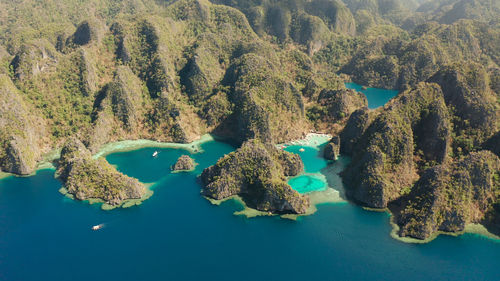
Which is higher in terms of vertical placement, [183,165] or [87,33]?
[87,33]

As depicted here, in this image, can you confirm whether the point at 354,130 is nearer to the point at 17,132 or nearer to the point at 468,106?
the point at 468,106

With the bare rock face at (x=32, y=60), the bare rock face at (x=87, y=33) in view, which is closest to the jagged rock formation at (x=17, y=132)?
the bare rock face at (x=32, y=60)

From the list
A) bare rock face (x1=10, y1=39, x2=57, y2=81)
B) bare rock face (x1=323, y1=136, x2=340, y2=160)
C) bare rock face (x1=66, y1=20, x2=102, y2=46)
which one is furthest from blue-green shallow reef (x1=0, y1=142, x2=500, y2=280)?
bare rock face (x1=66, y1=20, x2=102, y2=46)

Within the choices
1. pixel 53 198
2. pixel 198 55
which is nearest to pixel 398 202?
pixel 53 198

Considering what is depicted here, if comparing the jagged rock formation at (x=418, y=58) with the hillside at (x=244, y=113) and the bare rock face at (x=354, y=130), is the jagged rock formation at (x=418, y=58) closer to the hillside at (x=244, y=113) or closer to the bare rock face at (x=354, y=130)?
the hillside at (x=244, y=113)

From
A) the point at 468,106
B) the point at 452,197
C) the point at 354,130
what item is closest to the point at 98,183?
the point at 354,130

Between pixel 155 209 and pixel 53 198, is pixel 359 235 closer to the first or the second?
pixel 155 209

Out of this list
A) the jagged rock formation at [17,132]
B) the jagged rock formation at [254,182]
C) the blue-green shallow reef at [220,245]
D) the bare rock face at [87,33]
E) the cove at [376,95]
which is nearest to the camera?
the blue-green shallow reef at [220,245]
